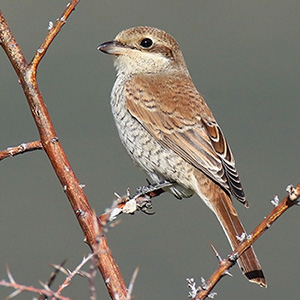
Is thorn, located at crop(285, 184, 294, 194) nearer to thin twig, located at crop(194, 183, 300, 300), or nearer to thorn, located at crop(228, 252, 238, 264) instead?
thin twig, located at crop(194, 183, 300, 300)

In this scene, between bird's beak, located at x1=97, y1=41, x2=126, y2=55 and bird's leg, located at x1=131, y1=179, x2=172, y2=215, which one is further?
bird's beak, located at x1=97, y1=41, x2=126, y2=55

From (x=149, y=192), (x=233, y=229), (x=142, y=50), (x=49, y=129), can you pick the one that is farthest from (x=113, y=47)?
(x=49, y=129)

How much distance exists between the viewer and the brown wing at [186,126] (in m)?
3.27

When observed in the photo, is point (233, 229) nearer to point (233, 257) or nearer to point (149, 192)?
point (149, 192)

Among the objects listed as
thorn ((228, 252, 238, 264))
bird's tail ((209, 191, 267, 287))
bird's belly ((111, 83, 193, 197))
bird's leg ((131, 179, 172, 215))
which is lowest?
bird's tail ((209, 191, 267, 287))

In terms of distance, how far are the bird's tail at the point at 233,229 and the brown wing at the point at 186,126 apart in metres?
0.08

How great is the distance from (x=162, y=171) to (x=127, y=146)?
0.27 meters

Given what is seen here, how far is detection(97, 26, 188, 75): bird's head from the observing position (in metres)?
3.73

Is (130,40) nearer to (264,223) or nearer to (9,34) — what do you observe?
(9,34)

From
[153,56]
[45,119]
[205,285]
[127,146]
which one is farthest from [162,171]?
[205,285]

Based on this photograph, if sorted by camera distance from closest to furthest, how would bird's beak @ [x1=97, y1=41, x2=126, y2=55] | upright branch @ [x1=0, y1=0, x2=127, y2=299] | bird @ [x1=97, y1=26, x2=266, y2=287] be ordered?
1. upright branch @ [x1=0, y1=0, x2=127, y2=299]
2. bird @ [x1=97, y1=26, x2=266, y2=287]
3. bird's beak @ [x1=97, y1=41, x2=126, y2=55]

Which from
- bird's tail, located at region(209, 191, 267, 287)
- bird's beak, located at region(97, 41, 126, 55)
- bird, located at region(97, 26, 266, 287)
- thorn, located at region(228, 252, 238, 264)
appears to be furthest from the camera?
bird's beak, located at region(97, 41, 126, 55)

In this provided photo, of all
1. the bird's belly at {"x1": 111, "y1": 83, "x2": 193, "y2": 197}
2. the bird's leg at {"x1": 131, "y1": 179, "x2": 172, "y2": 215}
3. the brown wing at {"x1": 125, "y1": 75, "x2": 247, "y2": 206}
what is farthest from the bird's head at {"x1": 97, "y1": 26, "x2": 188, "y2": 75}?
the bird's leg at {"x1": 131, "y1": 179, "x2": 172, "y2": 215}

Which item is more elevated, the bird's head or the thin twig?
the bird's head
